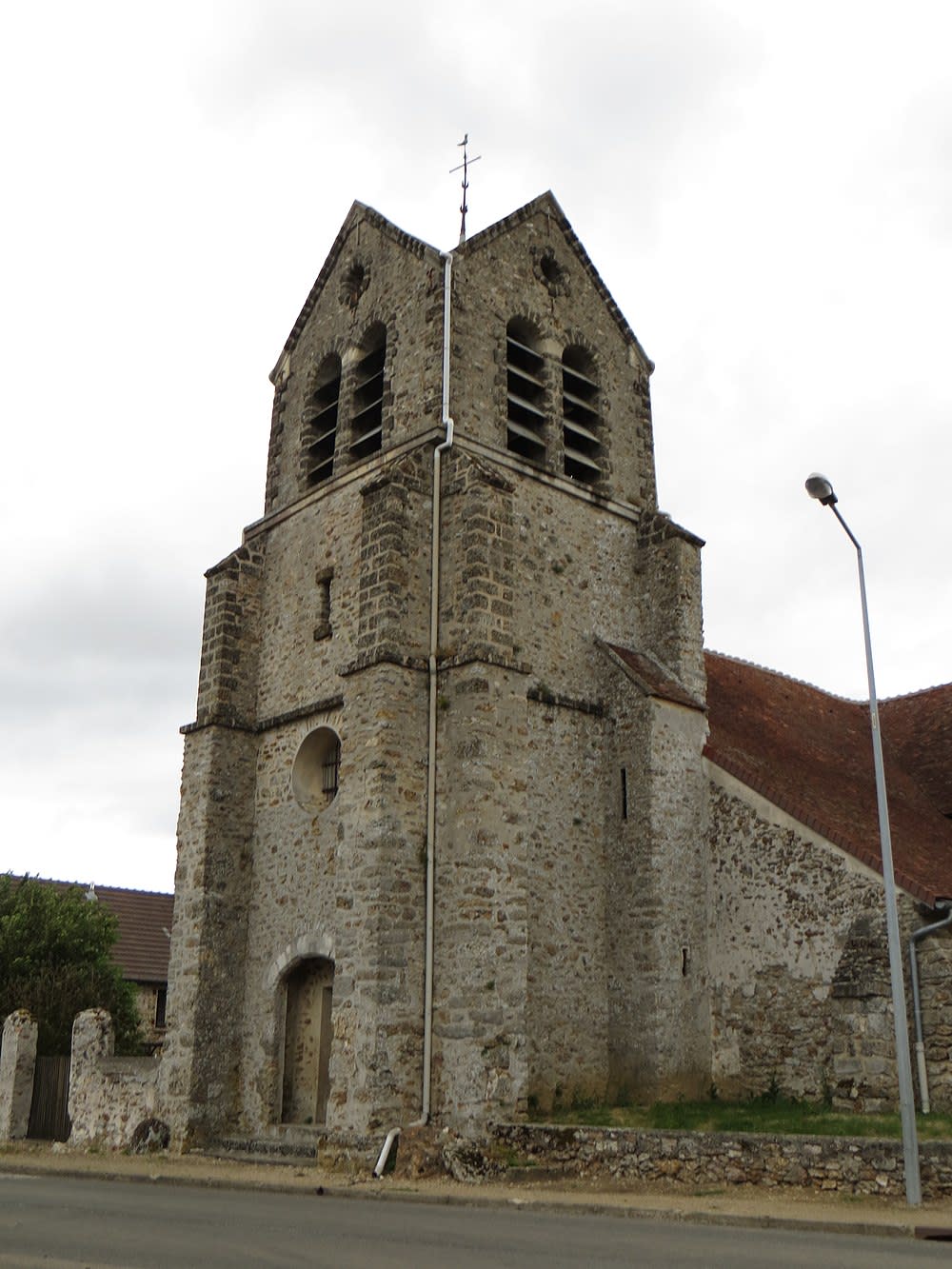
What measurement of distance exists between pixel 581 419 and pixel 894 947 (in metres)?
11.5

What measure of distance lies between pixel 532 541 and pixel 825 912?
6543 millimetres

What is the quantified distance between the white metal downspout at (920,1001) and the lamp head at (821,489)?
5.57 m

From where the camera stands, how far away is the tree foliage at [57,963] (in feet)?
74.7

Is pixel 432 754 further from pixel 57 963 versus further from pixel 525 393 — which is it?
pixel 57 963

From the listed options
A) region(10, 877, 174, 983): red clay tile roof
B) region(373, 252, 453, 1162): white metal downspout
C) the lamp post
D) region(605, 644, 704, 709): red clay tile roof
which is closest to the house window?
region(373, 252, 453, 1162): white metal downspout

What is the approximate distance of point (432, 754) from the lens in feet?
49.3

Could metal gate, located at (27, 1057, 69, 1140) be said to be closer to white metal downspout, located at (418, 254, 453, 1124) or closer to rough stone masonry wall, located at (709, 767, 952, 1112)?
white metal downspout, located at (418, 254, 453, 1124)

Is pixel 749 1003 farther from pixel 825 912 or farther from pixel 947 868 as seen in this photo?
pixel 947 868

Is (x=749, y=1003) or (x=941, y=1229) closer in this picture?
(x=941, y=1229)

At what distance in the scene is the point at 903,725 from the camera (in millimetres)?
23703

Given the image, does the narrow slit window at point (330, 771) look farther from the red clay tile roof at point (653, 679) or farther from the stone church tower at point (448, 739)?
the red clay tile roof at point (653, 679)

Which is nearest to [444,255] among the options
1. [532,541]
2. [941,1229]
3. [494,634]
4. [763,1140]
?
[532,541]

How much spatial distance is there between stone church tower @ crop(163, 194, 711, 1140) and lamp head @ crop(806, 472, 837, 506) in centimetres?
480

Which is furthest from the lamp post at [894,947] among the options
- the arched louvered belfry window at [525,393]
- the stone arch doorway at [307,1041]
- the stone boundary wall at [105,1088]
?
the stone boundary wall at [105,1088]
